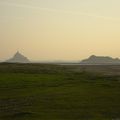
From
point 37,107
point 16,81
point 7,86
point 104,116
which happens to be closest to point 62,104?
point 37,107

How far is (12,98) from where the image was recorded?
45.0m

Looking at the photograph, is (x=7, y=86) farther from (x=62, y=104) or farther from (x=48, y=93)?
(x=62, y=104)

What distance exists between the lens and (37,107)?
3756cm

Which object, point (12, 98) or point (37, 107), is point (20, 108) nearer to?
point (37, 107)

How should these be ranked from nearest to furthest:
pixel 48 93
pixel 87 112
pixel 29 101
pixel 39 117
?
pixel 39 117, pixel 87 112, pixel 29 101, pixel 48 93

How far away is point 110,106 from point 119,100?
490 cm

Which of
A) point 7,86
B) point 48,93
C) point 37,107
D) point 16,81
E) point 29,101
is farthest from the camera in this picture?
point 16,81

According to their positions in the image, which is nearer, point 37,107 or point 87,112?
point 87,112

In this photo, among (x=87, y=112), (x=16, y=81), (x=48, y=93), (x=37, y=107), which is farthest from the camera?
(x=16, y=81)

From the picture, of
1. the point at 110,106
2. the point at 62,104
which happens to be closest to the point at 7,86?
the point at 62,104

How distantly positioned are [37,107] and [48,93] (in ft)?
40.4

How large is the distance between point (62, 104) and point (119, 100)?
334 inches

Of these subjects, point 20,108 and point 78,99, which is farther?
point 78,99

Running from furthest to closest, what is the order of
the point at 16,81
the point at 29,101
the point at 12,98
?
1. the point at 16,81
2. the point at 12,98
3. the point at 29,101
